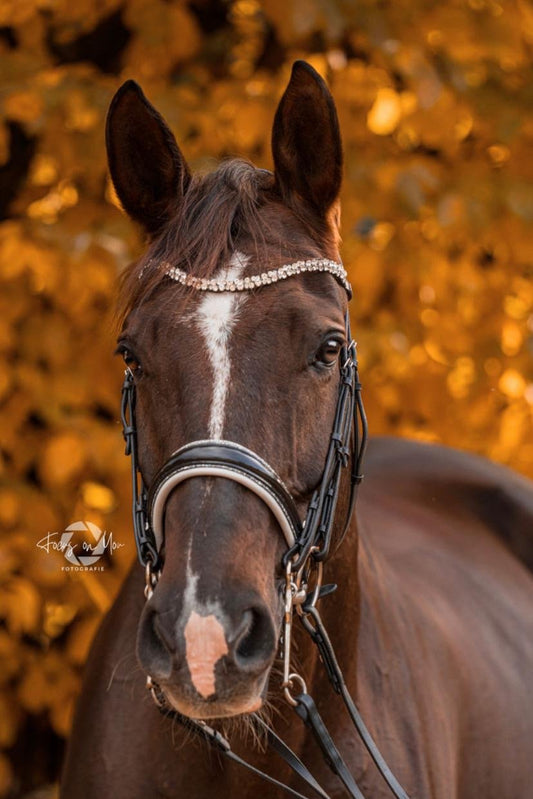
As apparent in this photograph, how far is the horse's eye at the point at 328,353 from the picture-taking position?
219 centimetres

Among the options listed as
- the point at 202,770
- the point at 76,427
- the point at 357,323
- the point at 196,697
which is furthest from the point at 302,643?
the point at 357,323

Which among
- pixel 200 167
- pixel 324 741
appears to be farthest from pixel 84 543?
pixel 324 741

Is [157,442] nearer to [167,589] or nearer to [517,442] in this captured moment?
[167,589]

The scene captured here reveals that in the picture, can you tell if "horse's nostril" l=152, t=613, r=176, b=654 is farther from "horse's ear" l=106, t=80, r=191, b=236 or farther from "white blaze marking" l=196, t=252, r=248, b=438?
"horse's ear" l=106, t=80, r=191, b=236

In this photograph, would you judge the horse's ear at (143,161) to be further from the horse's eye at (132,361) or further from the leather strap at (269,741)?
the leather strap at (269,741)

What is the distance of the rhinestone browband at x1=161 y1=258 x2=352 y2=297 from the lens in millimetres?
2156

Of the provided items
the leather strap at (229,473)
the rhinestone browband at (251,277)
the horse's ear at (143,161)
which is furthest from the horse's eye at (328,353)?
the horse's ear at (143,161)

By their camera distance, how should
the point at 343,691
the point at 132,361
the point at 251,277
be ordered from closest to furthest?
the point at 251,277 → the point at 132,361 → the point at 343,691

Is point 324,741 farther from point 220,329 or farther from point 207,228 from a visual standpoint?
point 207,228

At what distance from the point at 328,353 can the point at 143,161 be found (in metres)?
0.69

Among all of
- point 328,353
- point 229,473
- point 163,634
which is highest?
point 328,353

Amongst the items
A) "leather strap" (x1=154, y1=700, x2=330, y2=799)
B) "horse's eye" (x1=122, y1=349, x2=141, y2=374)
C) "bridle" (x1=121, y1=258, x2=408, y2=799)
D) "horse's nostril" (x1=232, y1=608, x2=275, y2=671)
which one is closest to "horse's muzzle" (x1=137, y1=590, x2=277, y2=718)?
"horse's nostril" (x1=232, y1=608, x2=275, y2=671)

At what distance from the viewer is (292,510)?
6.79 ft

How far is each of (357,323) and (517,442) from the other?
0.96 metres
